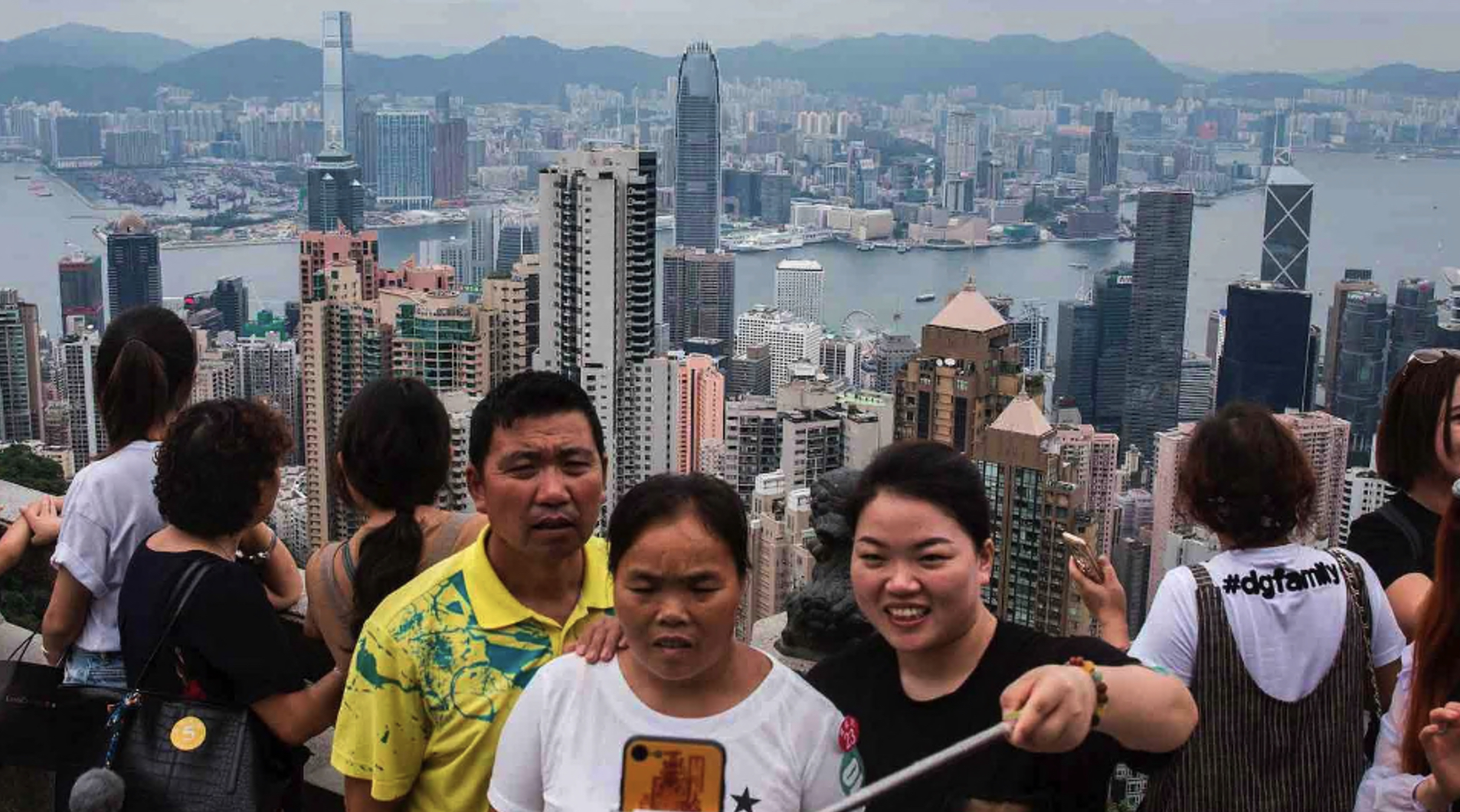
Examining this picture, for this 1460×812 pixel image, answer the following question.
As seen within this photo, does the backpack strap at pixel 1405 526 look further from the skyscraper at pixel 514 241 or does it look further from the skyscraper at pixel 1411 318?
the skyscraper at pixel 514 241

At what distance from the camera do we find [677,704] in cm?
73

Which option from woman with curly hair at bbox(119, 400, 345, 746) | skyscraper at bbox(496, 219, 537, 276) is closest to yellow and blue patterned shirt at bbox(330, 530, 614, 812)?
woman with curly hair at bbox(119, 400, 345, 746)

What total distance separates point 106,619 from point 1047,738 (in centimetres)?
81

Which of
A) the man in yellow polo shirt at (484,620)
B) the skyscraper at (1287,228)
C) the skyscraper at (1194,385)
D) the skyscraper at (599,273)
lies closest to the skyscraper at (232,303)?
the skyscraper at (599,273)

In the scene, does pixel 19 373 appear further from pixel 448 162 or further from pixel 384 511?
pixel 448 162

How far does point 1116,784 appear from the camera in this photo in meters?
0.93

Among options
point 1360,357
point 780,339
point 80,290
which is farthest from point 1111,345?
point 80,290

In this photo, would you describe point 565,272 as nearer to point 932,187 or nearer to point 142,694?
point 142,694

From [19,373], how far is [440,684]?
16.5 m

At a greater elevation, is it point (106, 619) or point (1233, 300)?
point (106, 619)

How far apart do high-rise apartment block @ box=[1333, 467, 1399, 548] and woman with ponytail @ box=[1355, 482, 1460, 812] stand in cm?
15

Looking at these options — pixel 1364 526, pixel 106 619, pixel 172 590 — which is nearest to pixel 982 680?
pixel 1364 526

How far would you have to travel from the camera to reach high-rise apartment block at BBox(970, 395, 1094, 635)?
705 centimetres

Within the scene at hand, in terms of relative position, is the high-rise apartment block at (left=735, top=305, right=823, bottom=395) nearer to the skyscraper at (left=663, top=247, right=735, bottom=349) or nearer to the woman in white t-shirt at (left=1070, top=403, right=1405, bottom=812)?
the skyscraper at (left=663, top=247, right=735, bottom=349)
